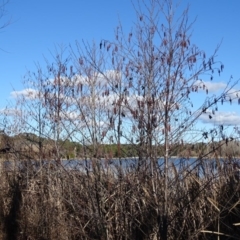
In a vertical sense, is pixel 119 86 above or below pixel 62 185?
above

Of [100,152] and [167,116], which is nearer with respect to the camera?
[167,116]

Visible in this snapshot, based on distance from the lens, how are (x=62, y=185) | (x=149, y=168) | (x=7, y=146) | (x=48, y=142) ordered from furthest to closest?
1. (x=7, y=146)
2. (x=48, y=142)
3. (x=62, y=185)
4. (x=149, y=168)

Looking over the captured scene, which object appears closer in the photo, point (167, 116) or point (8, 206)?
point (167, 116)

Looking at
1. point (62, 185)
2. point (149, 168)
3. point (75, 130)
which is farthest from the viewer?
point (62, 185)

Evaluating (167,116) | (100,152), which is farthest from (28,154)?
(167,116)

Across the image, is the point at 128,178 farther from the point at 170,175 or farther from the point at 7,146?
the point at 7,146

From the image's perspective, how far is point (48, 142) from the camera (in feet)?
36.2

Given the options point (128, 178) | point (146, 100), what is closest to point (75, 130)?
point (128, 178)

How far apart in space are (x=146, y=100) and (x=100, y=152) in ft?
5.38

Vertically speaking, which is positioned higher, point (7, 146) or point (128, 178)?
point (7, 146)

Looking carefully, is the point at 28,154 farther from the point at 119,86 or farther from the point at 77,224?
the point at 119,86

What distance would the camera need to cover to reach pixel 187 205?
7840 millimetres

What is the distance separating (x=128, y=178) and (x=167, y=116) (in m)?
1.48

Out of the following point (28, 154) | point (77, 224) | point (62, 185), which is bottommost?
point (77, 224)
